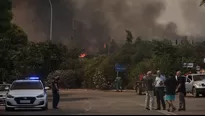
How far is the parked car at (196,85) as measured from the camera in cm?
3647

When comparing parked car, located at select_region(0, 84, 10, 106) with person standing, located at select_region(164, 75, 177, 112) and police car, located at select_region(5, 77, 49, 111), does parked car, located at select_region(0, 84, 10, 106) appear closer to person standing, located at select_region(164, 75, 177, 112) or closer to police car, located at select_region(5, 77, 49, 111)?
police car, located at select_region(5, 77, 49, 111)

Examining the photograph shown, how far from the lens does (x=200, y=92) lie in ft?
120

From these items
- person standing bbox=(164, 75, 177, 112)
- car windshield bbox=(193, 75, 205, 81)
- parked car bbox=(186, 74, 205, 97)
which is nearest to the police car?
person standing bbox=(164, 75, 177, 112)

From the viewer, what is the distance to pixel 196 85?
120ft

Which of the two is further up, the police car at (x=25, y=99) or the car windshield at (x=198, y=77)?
the car windshield at (x=198, y=77)

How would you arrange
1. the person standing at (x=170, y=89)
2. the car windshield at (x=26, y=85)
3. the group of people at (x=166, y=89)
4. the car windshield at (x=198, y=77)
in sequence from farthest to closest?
1. the car windshield at (x=198, y=77)
2. the car windshield at (x=26, y=85)
3. the group of people at (x=166, y=89)
4. the person standing at (x=170, y=89)

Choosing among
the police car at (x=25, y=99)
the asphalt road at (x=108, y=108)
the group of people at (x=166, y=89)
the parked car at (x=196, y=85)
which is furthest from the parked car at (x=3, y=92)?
the parked car at (x=196, y=85)

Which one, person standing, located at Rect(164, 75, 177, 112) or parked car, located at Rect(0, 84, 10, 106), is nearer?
person standing, located at Rect(164, 75, 177, 112)

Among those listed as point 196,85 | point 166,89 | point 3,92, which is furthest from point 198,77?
point 166,89

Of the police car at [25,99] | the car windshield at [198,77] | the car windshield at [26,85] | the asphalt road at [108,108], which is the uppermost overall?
the car windshield at [198,77]

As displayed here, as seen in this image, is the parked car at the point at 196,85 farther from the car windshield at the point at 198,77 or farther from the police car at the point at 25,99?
the police car at the point at 25,99

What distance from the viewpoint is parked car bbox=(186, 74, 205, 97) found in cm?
3647

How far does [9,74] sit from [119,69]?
2008 centimetres

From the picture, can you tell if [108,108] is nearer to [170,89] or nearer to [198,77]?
[170,89]
